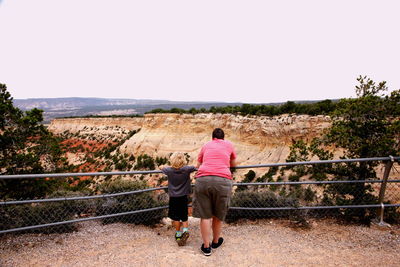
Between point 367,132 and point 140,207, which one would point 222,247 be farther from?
point 367,132

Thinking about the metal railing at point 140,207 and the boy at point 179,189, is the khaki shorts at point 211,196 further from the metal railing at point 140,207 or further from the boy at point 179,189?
the metal railing at point 140,207

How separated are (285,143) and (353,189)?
1907cm

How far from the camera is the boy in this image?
14.1 feet

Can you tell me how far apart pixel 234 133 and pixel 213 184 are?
2537 cm

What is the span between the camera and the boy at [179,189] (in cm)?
431

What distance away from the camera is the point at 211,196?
12.6ft

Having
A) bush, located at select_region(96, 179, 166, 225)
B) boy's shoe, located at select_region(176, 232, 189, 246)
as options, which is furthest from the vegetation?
boy's shoe, located at select_region(176, 232, 189, 246)

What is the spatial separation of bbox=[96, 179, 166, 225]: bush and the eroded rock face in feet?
54.0

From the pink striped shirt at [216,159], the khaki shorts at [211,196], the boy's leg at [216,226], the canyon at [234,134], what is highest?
the pink striped shirt at [216,159]

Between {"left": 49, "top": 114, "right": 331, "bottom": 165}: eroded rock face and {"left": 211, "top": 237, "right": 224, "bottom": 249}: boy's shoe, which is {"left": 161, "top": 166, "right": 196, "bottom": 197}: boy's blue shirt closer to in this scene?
{"left": 211, "top": 237, "right": 224, "bottom": 249}: boy's shoe

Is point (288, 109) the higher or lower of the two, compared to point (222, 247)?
higher

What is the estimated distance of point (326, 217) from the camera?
17.7ft

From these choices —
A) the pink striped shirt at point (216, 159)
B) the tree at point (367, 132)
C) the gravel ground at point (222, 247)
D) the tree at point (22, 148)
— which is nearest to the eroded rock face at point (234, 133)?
the tree at point (367, 132)

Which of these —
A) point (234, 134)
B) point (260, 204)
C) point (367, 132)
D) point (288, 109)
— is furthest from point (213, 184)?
point (234, 134)
